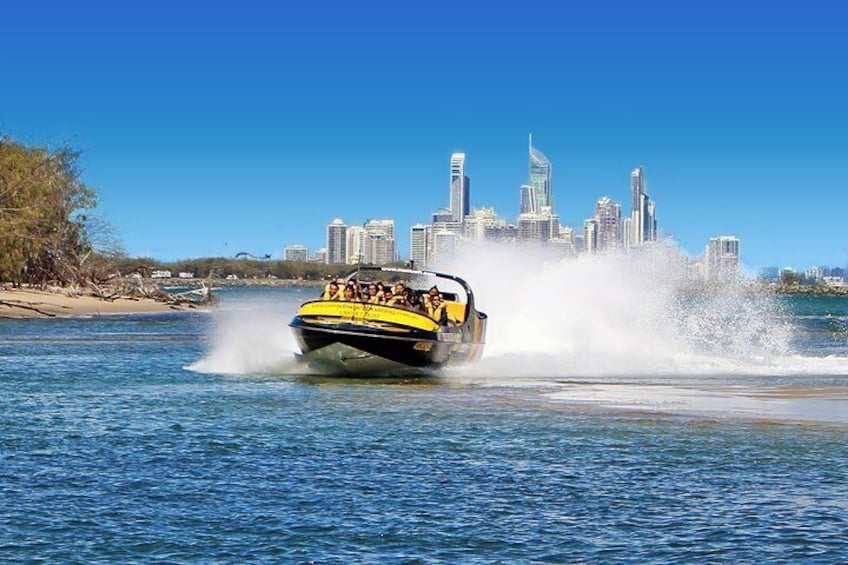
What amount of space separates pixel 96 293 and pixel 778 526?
9072cm

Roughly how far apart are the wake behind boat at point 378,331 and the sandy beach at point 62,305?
49253mm

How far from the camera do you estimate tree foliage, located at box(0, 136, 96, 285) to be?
8469cm

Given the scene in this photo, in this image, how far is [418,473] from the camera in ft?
64.4

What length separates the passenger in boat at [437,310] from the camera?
35.4 metres

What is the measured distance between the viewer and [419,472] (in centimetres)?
1972

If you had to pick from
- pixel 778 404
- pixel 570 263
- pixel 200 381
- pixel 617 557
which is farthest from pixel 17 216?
pixel 617 557

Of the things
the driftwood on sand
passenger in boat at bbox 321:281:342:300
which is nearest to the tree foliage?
the driftwood on sand

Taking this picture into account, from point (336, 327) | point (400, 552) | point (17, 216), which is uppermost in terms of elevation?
point (17, 216)

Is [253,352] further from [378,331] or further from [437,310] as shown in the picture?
[378,331]

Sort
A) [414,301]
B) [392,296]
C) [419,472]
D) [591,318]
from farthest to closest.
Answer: [591,318], [414,301], [392,296], [419,472]

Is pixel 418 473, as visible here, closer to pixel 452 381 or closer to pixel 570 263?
pixel 452 381

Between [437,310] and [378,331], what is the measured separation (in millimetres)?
2692

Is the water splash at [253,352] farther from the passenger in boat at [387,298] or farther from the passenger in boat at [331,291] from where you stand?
the passenger in boat at [387,298]

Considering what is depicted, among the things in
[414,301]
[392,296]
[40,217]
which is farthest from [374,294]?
[40,217]
